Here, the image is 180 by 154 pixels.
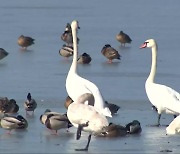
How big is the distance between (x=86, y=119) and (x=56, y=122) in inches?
38.2

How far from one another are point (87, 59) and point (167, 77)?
2.15m

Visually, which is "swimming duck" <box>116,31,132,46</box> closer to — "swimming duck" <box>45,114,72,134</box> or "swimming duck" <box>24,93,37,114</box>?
"swimming duck" <box>24,93,37,114</box>

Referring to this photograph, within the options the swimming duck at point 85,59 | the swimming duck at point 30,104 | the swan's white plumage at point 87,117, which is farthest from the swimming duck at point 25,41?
the swan's white plumage at point 87,117

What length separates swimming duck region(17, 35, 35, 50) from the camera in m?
19.9

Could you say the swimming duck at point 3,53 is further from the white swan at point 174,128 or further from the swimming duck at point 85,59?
the white swan at point 174,128

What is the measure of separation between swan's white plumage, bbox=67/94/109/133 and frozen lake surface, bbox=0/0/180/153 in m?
0.24

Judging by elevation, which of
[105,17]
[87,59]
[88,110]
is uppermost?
[105,17]

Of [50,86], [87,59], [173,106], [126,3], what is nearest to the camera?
[173,106]

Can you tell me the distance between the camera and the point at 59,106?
13.8m

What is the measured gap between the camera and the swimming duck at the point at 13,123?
39.3 ft

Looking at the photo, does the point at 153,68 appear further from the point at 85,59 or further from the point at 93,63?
the point at 93,63

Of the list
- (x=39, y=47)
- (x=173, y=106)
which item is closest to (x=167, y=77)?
(x=173, y=106)

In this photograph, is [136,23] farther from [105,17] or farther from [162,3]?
[162,3]

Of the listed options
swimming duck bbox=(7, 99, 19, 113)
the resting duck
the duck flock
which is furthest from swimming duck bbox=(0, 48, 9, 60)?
swimming duck bbox=(7, 99, 19, 113)
